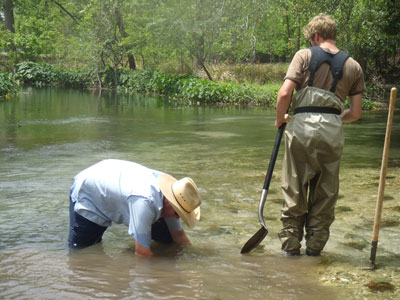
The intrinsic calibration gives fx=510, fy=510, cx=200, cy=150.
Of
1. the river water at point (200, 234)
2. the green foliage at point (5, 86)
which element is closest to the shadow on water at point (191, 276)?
the river water at point (200, 234)

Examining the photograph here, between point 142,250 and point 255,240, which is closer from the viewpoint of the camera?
point 142,250

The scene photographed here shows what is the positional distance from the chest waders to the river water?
0.28m

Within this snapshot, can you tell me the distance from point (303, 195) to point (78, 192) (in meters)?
1.83

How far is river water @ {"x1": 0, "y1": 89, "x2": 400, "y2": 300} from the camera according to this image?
366cm

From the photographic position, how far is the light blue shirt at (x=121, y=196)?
147 inches

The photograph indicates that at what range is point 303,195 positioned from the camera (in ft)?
13.9

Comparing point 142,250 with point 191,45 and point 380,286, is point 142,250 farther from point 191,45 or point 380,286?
point 191,45

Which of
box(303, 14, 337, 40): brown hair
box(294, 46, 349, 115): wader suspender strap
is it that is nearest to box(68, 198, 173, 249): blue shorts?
box(294, 46, 349, 115): wader suspender strap

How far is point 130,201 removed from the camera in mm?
3730

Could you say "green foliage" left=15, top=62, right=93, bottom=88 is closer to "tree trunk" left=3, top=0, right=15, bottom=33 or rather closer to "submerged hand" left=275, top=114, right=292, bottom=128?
"tree trunk" left=3, top=0, right=15, bottom=33

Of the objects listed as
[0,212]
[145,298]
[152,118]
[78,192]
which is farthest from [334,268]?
[152,118]

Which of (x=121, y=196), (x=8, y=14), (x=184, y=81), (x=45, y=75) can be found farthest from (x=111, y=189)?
(x=8, y=14)

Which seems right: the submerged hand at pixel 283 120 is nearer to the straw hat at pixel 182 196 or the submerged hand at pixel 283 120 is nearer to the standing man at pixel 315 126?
the standing man at pixel 315 126

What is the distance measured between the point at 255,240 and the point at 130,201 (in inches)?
48.5
